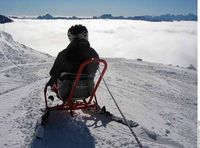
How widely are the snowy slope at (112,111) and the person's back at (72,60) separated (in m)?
0.69

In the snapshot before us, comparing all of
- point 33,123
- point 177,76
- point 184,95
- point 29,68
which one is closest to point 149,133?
point 33,123

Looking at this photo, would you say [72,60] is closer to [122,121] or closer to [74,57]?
[74,57]

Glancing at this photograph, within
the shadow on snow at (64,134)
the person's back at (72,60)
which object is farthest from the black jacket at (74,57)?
the shadow on snow at (64,134)

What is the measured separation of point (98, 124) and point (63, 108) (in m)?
0.67

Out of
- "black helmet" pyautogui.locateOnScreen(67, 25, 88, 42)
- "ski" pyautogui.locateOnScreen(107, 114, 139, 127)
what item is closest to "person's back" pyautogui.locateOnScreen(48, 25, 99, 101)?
"black helmet" pyautogui.locateOnScreen(67, 25, 88, 42)

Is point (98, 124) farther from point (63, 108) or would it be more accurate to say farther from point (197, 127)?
point (197, 127)

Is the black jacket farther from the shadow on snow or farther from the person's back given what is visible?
the shadow on snow

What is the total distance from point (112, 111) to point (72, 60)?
6.05 ft

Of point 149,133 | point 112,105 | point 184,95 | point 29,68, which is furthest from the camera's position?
point 29,68

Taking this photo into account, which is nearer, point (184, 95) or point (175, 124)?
point (175, 124)

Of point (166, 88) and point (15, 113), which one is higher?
point (15, 113)

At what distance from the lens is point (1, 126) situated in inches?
229

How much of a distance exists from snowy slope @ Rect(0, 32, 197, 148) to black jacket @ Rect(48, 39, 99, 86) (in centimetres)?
91

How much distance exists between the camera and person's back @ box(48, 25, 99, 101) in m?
5.67
